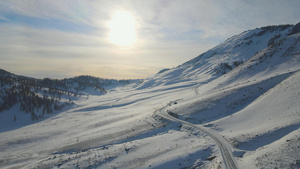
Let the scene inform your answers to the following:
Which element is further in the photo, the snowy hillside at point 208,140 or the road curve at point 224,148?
the snowy hillside at point 208,140

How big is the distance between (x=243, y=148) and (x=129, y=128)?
30.0 meters

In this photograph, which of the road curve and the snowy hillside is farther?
the snowy hillside

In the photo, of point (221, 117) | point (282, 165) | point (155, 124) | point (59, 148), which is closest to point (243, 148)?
point (282, 165)

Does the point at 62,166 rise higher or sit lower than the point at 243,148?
lower

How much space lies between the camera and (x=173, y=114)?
5069 centimetres

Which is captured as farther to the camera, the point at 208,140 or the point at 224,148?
the point at 208,140

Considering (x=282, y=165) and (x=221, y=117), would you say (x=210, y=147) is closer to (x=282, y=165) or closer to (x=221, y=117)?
(x=282, y=165)

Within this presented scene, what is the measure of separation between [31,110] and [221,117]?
490ft

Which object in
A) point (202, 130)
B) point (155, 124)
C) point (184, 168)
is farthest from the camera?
point (155, 124)

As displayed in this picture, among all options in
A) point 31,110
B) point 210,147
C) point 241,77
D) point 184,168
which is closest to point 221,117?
point 210,147

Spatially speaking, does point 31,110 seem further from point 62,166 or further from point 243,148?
point 243,148

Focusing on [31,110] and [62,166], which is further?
[31,110]

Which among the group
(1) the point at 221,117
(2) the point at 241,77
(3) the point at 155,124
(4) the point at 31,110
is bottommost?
(4) the point at 31,110

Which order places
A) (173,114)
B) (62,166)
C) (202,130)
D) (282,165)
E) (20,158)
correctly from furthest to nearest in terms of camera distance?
(173,114) → (20,158) → (202,130) → (62,166) → (282,165)
